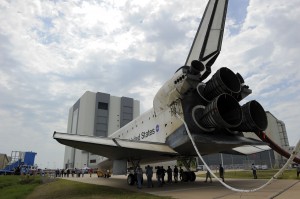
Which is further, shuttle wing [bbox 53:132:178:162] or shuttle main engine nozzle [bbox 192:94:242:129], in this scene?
shuttle wing [bbox 53:132:178:162]

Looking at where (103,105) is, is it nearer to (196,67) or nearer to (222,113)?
(196,67)

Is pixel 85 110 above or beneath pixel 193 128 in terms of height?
above

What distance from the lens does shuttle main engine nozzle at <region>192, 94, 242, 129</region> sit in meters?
9.70

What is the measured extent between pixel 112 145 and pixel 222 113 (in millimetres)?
4888

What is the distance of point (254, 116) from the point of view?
1037cm

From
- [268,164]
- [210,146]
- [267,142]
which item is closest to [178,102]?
[210,146]

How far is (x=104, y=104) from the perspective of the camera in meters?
61.3

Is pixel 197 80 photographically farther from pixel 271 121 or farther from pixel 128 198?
pixel 271 121

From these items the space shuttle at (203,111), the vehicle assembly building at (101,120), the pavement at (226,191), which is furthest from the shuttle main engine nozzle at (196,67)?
the vehicle assembly building at (101,120)

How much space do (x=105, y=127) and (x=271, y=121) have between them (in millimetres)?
35856

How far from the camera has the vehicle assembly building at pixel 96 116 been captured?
57.2 m

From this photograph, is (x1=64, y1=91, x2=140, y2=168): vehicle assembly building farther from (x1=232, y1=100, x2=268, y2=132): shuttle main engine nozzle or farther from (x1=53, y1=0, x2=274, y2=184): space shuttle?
(x1=232, y1=100, x2=268, y2=132): shuttle main engine nozzle

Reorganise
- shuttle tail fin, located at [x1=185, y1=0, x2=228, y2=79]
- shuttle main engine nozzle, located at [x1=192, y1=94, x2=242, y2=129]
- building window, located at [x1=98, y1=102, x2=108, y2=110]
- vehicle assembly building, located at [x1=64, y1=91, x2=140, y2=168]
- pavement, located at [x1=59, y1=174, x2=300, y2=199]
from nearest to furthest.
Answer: pavement, located at [x1=59, y1=174, x2=300, y2=199] → shuttle main engine nozzle, located at [x1=192, y1=94, x2=242, y2=129] → shuttle tail fin, located at [x1=185, y1=0, x2=228, y2=79] → vehicle assembly building, located at [x1=64, y1=91, x2=140, y2=168] → building window, located at [x1=98, y1=102, x2=108, y2=110]

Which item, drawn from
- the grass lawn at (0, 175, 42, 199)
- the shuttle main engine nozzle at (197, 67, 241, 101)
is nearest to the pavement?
the shuttle main engine nozzle at (197, 67, 241, 101)
